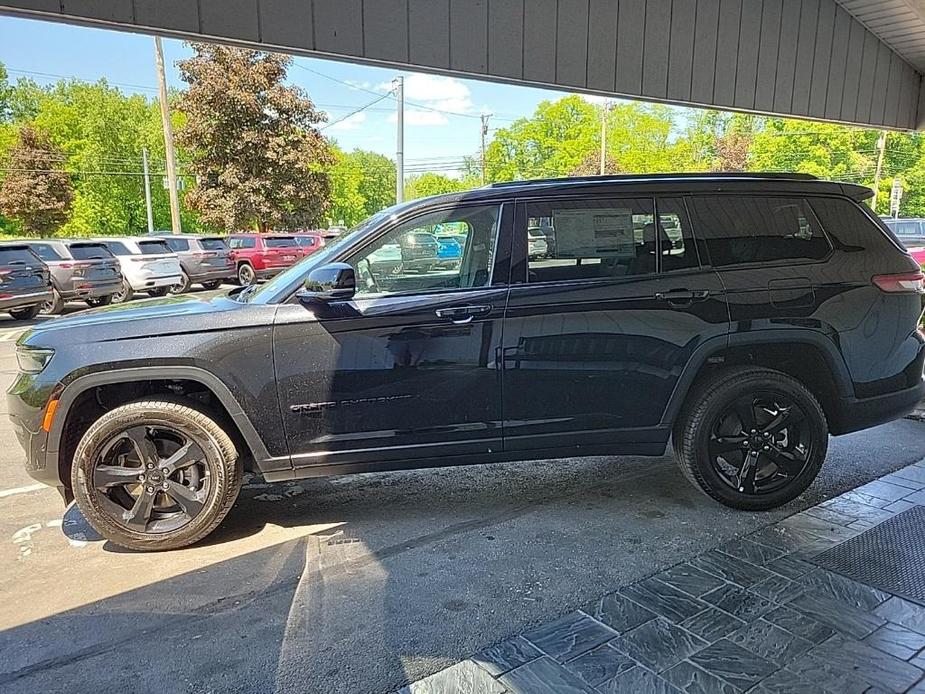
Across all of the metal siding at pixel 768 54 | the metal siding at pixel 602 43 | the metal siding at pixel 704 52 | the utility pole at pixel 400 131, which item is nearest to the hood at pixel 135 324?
the metal siding at pixel 602 43

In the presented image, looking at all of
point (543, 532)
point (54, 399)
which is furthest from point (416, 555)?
point (54, 399)

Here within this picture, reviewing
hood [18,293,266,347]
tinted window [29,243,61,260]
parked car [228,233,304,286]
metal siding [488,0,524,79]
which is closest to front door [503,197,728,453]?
hood [18,293,266,347]

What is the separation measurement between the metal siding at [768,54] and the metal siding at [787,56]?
0.05 metres

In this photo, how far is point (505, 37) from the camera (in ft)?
19.1

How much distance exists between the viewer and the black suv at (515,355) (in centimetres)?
316

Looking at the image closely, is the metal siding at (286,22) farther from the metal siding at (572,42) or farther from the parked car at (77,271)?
the parked car at (77,271)

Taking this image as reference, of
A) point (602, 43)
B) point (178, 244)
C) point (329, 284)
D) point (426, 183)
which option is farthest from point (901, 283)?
point (426, 183)

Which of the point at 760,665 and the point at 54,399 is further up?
the point at 54,399

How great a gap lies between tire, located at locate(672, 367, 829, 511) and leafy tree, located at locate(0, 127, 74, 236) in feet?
138

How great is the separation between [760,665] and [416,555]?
161 cm

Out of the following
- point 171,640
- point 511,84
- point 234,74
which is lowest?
point 171,640

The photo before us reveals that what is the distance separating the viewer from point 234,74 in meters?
24.0

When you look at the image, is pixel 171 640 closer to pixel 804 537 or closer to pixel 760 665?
pixel 760 665

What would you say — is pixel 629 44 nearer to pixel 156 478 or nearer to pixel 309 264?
pixel 309 264
